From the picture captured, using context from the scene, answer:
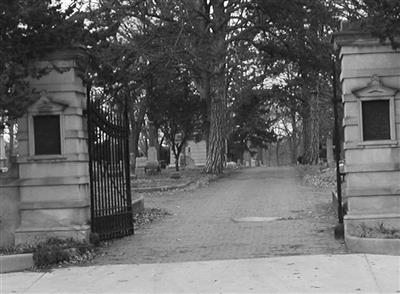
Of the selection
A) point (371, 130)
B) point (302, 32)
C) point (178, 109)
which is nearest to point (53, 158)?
point (371, 130)

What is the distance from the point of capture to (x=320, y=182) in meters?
25.2

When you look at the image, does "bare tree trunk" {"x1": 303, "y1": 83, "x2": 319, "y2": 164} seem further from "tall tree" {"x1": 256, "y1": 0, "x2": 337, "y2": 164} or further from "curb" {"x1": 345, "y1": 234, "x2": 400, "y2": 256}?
"curb" {"x1": 345, "y1": 234, "x2": 400, "y2": 256}

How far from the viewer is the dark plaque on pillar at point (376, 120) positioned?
10.1 meters

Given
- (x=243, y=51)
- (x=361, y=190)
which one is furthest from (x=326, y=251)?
(x=243, y=51)

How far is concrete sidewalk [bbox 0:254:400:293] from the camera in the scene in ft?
24.9

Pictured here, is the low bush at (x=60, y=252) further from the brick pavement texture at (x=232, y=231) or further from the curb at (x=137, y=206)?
the curb at (x=137, y=206)

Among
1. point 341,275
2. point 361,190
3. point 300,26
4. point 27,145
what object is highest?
point 300,26

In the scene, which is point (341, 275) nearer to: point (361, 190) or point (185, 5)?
point (361, 190)

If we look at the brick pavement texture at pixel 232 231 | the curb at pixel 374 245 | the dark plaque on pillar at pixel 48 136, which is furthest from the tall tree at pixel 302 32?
the dark plaque on pillar at pixel 48 136

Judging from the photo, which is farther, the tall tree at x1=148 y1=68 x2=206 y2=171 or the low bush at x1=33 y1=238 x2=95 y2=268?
the tall tree at x1=148 y1=68 x2=206 y2=171

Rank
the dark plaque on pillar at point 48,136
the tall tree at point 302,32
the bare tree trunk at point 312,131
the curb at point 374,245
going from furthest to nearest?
1. the bare tree trunk at point 312,131
2. the tall tree at point 302,32
3. the dark plaque on pillar at point 48,136
4. the curb at point 374,245

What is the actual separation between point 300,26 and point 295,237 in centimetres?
1509

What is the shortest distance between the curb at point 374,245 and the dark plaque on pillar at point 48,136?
5072mm

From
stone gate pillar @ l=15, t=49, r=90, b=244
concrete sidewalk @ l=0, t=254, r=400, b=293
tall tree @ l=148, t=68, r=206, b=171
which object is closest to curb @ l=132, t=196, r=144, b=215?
stone gate pillar @ l=15, t=49, r=90, b=244
